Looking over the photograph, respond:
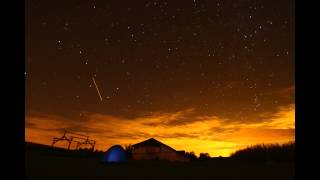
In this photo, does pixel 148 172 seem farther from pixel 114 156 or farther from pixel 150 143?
pixel 150 143

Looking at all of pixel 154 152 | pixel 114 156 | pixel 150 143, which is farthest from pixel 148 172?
pixel 150 143

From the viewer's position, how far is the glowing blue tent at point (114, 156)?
23664mm

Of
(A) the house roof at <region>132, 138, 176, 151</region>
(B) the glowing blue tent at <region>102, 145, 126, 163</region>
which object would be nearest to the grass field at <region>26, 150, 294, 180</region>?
(B) the glowing blue tent at <region>102, 145, 126, 163</region>

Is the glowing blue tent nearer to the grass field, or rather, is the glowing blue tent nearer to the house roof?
the grass field

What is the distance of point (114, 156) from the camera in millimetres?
23953

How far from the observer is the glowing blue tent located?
23.7 m

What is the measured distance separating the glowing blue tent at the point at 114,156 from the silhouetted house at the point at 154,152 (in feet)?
18.2

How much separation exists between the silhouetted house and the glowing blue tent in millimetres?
5554

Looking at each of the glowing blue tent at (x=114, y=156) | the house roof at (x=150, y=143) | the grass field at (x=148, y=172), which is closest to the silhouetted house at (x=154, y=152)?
the house roof at (x=150, y=143)

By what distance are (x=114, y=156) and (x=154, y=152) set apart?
262 inches

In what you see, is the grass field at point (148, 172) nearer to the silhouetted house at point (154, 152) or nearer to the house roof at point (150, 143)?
the silhouetted house at point (154, 152)

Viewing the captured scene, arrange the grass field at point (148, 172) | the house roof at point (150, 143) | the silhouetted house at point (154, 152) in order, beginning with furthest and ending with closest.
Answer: the house roof at point (150, 143) → the silhouetted house at point (154, 152) → the grass field at point (148, 172)
